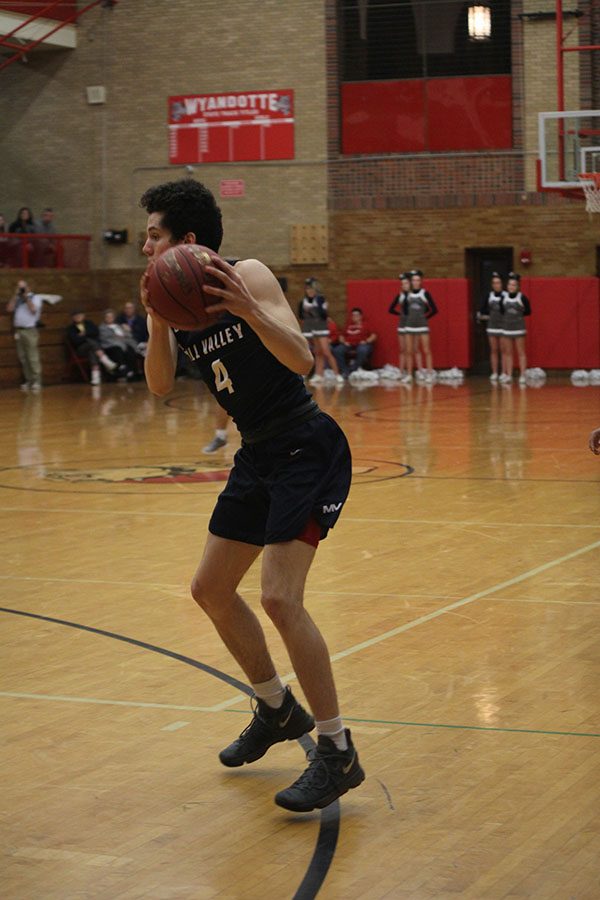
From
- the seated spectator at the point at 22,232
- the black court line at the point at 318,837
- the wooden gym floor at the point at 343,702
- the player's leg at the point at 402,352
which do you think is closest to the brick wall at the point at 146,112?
the seated spectator at the point at 22,232

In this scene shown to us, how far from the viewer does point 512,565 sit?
813 cm

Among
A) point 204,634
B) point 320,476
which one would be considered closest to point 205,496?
point 204,634

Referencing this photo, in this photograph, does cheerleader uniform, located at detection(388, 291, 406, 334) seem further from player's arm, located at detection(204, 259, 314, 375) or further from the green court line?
player's arm, located at detection(204, 259, 314, 375)

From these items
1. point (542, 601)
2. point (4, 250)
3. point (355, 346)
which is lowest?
point (542, 601)

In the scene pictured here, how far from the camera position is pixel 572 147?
20.9m

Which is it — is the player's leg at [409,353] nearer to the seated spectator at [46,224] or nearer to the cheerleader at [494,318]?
the cheerleader at [494,318]

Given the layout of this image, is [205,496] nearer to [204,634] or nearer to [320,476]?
[204,634]

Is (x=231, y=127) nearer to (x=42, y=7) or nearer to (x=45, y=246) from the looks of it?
(x=42, y=7)

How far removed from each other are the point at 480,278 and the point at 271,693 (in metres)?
23.6

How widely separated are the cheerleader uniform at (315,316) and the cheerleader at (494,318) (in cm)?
284

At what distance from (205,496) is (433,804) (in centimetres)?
Result: 711

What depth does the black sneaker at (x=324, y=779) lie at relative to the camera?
4.16 m

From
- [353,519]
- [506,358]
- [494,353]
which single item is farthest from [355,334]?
[353,519]

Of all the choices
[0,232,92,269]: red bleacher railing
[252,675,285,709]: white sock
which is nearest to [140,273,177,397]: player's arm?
[252,675,285,709]: white sock
